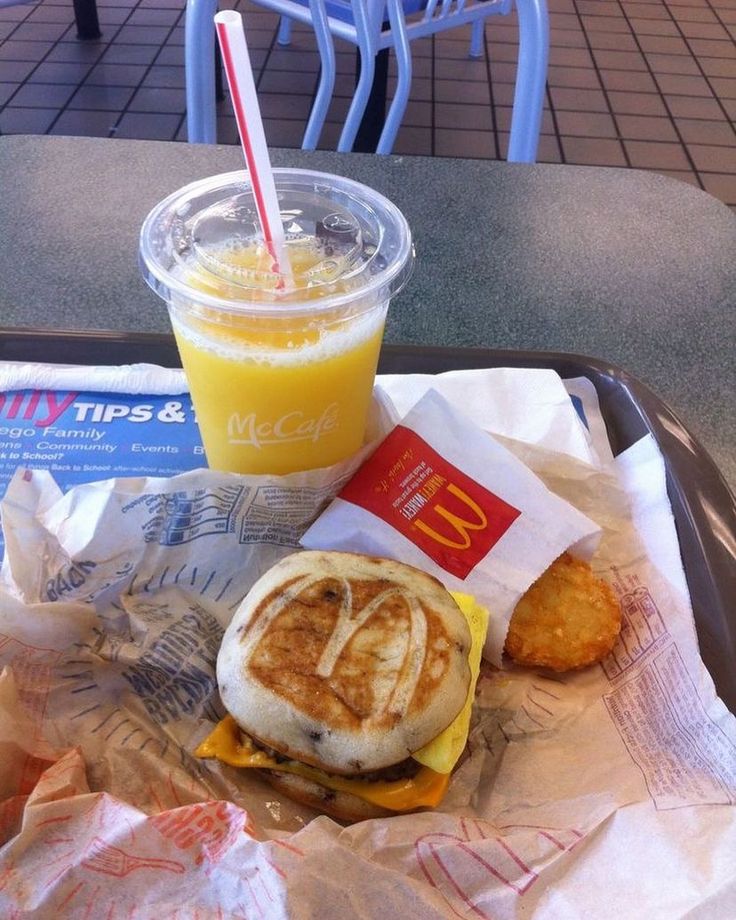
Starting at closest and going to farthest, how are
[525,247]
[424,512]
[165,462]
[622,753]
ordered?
[622,753], [424,512], [165,462], [525,247]

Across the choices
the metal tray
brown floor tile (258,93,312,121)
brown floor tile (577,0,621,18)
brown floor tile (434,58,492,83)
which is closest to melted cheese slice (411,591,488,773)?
the metal tray

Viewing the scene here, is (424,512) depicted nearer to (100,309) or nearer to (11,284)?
(100,309)

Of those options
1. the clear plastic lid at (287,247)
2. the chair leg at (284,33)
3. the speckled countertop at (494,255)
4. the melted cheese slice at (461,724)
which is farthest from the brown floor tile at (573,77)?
the melted cheese slice at (461,724)

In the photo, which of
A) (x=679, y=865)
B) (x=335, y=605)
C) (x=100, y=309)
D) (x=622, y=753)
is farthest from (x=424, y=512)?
(x=100, y=309)

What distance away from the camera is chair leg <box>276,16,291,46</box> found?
4.26m

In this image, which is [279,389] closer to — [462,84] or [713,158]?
[713,158]

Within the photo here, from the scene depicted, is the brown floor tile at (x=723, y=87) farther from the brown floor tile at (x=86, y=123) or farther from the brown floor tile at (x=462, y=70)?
the brown floor tile at (x=86, y=123)

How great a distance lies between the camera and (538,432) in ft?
3.95

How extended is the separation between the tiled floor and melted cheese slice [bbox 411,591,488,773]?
289 cm

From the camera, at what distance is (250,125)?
84cm

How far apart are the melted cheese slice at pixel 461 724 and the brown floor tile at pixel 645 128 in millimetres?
3375

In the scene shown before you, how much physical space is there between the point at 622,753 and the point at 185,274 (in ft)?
2.28

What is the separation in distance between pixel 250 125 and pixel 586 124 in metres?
3.39

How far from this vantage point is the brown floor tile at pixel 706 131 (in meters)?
3.75
